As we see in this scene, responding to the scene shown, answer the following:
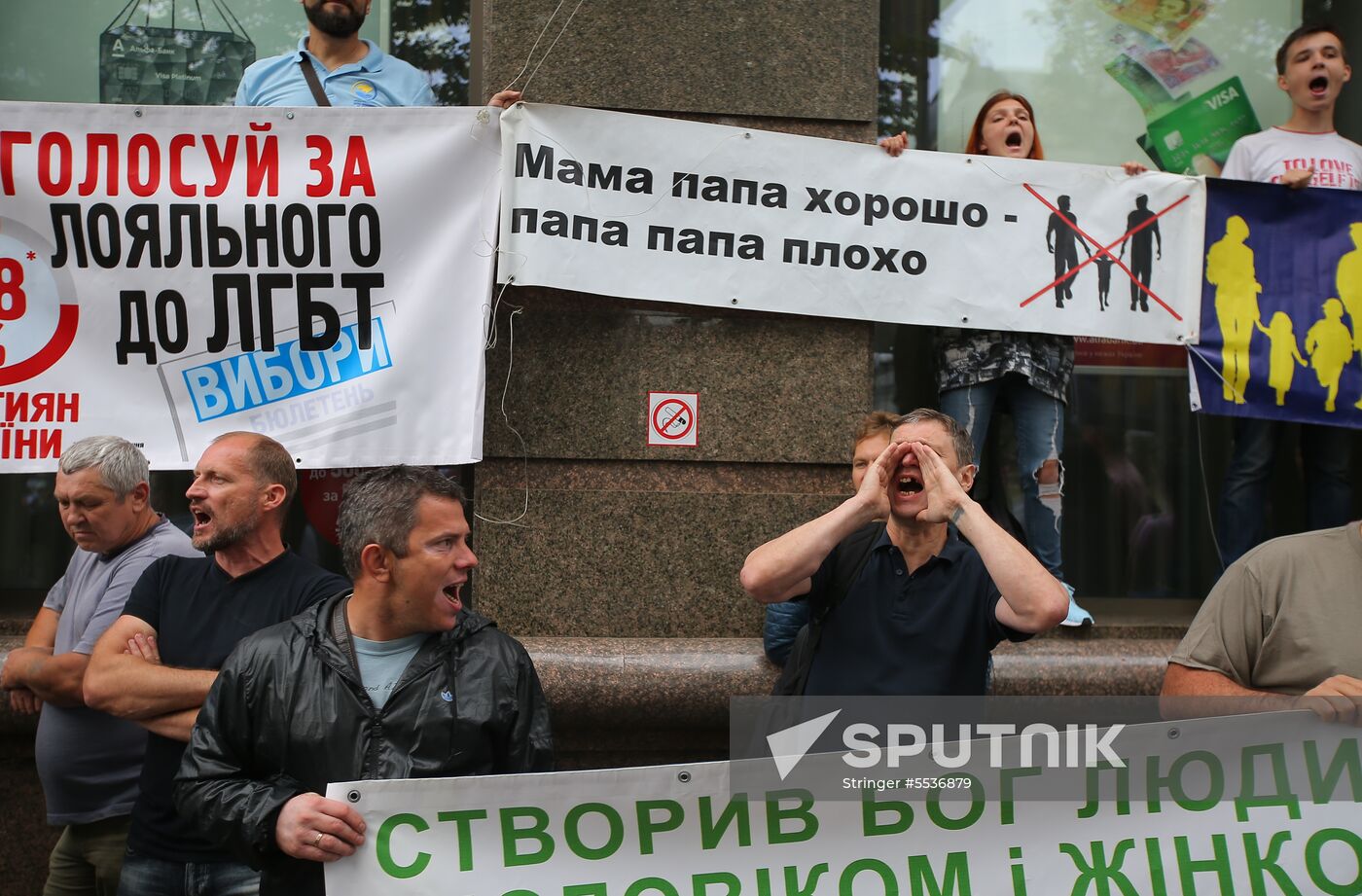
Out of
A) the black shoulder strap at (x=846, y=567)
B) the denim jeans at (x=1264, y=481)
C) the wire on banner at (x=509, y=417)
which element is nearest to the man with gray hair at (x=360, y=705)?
the black shoulder strap at (x=846, y=567)

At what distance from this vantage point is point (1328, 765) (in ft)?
11.1

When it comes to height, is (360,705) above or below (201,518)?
below

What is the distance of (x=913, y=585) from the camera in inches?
138

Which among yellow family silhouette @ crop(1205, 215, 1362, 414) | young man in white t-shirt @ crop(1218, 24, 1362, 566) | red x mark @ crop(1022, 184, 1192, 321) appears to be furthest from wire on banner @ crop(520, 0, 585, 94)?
young man in white t-shirt @ crop(1218, 24, 1362, 566)

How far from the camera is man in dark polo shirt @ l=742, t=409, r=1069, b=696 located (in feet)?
Result: 11.0

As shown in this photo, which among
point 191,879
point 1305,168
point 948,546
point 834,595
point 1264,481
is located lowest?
point 191,879

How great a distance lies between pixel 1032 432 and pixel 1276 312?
1123mm

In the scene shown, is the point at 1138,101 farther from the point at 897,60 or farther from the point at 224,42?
the point at 224,42

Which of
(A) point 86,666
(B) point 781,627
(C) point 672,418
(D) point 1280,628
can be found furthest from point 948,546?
(A) point 86,666

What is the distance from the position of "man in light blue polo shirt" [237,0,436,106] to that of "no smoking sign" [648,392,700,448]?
1.53 metres

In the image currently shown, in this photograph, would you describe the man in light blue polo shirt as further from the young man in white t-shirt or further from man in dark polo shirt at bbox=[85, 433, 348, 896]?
the young man in white t-shirt

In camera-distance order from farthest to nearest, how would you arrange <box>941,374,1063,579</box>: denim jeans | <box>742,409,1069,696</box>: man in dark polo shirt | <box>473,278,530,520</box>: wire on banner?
<box>941,374,1063,579</box>: denim jeans, <box>473,278,530,520</box>: wire on banner, <box>742,409,1069,696</box>: man in dark polo shirt

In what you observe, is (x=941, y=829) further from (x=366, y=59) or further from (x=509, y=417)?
(x=366, y=59)

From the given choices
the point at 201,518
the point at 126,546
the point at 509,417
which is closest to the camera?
the point at 201,518
